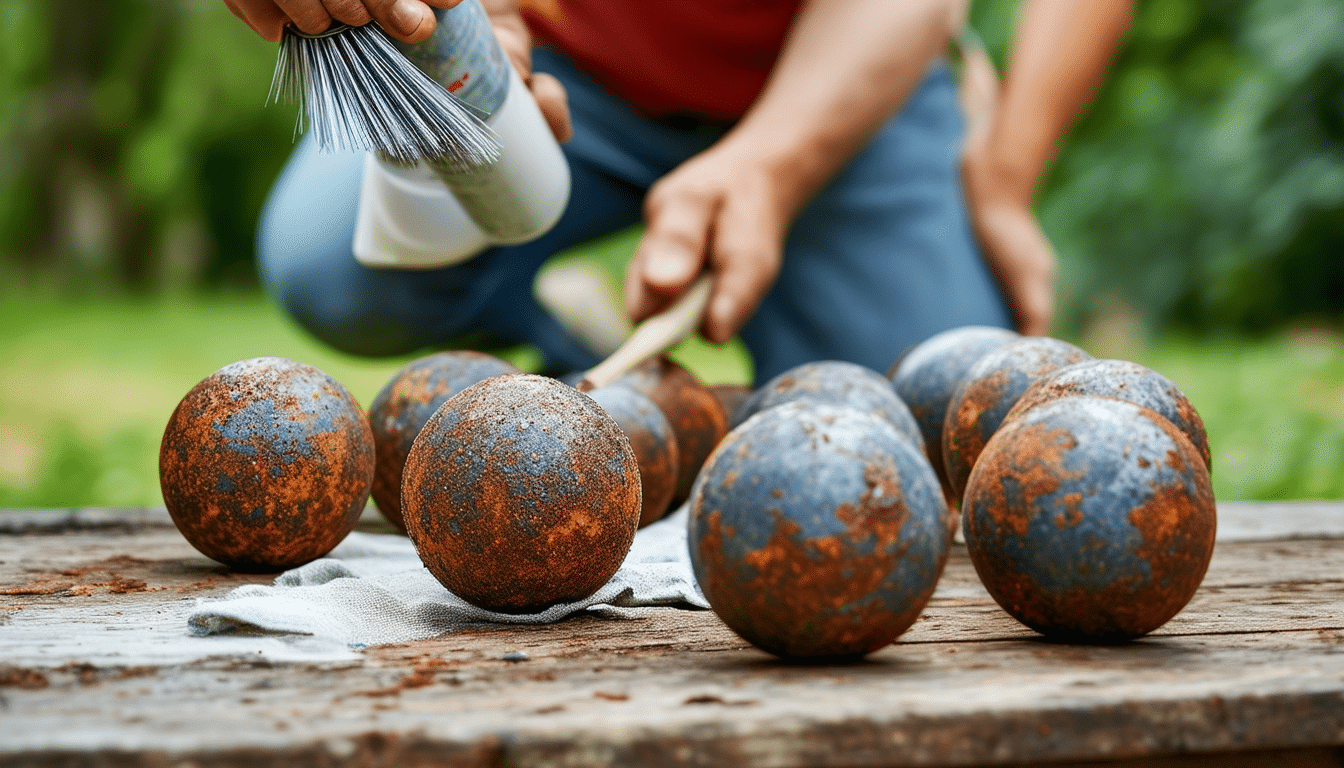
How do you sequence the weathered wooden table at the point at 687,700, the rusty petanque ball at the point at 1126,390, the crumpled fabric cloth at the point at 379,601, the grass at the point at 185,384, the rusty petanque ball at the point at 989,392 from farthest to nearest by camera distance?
the grass at the point at 185,384, the rusty petanque ball at the point at 989,392, the rusty petanque ball at the point at 1126,390, the crumpled fabric cloth at the point at 379,601, the weathered wooden table at the point at 687,700

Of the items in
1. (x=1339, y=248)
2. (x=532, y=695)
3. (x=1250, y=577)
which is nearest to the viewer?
(x=532, y=695)

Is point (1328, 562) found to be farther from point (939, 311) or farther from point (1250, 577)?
point (939, 311)

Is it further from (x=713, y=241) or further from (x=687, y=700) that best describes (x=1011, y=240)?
(x=687, y=700)

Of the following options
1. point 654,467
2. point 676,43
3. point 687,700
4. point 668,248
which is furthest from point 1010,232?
point 687,700

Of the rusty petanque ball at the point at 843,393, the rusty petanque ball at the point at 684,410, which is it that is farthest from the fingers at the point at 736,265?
the rusty petanque ball at the point at 843,393

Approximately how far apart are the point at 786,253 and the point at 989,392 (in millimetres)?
2420

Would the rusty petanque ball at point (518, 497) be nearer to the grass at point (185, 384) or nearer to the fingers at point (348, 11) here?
the fingers at point (348, 11)

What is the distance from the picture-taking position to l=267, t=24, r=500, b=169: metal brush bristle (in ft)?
7.66

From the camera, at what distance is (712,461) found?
167cm

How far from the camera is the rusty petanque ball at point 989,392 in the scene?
243cm

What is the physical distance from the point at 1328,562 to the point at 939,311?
214 cm

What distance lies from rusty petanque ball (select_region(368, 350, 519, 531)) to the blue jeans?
1503mm

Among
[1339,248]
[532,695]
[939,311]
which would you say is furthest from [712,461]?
[1339,248]

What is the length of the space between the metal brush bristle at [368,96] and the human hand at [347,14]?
42 millimetres
